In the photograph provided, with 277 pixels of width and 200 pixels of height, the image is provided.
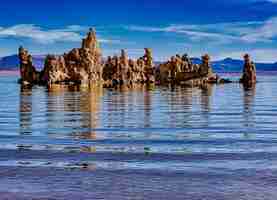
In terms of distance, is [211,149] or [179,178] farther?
[211,149]

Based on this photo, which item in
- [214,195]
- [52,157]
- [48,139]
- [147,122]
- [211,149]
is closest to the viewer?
[214,195]

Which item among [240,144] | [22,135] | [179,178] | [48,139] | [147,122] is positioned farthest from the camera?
[147,122]

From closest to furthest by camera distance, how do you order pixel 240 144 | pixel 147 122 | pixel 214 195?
pixel 214 195, pixel 240 144, pixel 147 122

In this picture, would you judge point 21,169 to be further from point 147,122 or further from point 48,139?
point 147,122

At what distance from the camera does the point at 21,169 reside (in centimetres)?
1753

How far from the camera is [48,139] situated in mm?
26250

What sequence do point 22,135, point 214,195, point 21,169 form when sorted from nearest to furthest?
point 214,195 < point 21,169 < point 22,135

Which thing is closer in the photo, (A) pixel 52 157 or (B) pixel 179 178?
(B) pixel 179 178

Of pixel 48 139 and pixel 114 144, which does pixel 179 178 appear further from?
pixel 48 139

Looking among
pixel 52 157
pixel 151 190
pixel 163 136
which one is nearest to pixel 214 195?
pixel 151 190

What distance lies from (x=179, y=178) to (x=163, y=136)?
11.7m

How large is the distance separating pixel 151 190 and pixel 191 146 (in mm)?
9120

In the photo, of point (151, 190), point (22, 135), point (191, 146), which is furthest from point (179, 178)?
point (22, 135)

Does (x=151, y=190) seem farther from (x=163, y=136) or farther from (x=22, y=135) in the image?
(x=22, y=135)
